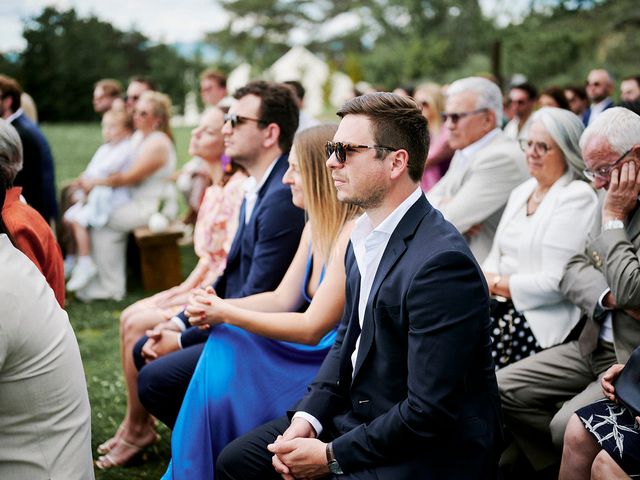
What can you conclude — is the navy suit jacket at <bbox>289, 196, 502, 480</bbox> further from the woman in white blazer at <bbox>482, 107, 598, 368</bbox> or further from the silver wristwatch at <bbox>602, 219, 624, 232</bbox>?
the woman in white blazer at <bbox>482, 107, 598, 368</bbox>

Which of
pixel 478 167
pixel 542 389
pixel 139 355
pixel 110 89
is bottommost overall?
pixel 139 355

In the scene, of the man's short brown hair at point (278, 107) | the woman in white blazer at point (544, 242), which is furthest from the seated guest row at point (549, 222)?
the man's short brown hair at point (278, 107)

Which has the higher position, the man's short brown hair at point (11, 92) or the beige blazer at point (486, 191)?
the man's short brown hair at point (11, 92)

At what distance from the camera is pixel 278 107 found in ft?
13.5

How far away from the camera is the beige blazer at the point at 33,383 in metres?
2.10

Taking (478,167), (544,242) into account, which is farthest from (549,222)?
(478,167)

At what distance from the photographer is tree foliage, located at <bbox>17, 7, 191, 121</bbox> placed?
99.1 feet

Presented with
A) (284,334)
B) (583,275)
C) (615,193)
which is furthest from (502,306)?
(284,334)

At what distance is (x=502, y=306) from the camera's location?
12.2 feet

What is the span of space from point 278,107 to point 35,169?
11.4ft

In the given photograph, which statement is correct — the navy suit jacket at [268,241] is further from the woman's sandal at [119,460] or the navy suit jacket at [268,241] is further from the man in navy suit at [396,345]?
the man in navy suit at [396,345]

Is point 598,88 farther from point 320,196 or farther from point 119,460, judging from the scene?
point 119,460

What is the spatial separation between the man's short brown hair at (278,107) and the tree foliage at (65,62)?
84.4 feet

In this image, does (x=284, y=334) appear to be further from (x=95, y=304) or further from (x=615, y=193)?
(x=95, y=304)
